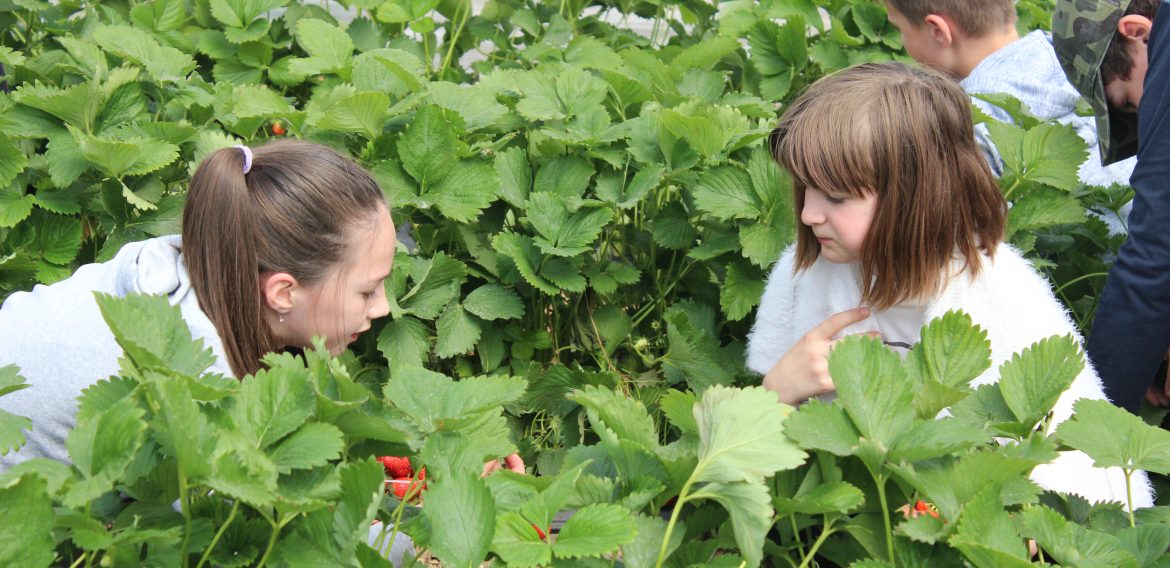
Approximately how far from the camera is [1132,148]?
235 cm

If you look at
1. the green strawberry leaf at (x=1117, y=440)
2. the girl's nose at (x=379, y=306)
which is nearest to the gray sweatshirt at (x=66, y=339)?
the girl's nose at (x=379, y=306)

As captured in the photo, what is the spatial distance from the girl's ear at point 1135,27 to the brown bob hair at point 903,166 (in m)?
0.48

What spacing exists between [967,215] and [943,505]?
0.95m

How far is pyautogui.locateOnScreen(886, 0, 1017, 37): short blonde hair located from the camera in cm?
294

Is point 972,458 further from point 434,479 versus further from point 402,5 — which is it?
point 402,5

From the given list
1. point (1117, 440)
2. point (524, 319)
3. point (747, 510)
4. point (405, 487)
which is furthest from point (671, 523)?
point (524, 319)

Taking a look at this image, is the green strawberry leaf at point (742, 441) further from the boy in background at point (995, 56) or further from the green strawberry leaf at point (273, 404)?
the boy in background at point (995, 56)

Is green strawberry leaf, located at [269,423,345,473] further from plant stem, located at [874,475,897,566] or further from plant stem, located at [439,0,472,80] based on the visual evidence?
plant stem, located at [439,0,472,80]

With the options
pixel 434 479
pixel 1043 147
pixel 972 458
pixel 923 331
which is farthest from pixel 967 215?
pixel 434 479

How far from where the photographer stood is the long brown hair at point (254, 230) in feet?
6.15

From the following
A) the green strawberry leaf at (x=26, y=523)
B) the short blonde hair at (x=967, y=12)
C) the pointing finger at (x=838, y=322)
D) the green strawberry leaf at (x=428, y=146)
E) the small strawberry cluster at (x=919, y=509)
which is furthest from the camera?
the short blonde hair at (x=967, y=12)

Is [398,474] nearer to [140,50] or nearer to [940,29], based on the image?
[140,50]

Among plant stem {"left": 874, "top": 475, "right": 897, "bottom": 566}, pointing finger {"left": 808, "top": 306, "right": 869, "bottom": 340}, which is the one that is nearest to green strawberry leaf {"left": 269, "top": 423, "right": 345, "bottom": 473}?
plant stem {"left": 874, "top": 475, "right": 897, "bottom": 566}

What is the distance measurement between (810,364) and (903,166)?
346mm
